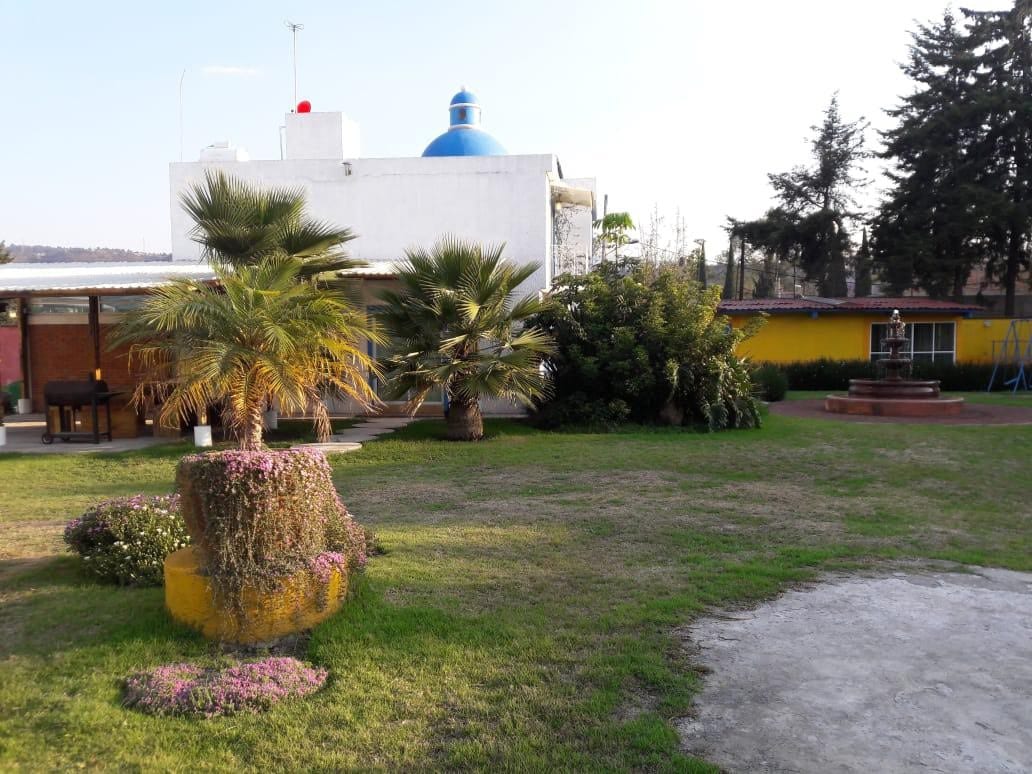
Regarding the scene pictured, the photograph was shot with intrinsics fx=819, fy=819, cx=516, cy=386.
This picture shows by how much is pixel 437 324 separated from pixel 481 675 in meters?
9.15

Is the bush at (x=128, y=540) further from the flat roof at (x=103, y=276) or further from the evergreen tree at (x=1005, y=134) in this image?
the evergreen tree at (x=1005, y=134)

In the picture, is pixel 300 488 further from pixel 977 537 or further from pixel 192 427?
pixel 192 427

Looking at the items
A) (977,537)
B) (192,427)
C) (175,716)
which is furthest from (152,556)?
(192,427)

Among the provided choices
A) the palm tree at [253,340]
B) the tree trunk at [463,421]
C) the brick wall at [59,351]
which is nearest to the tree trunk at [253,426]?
the palm tree at [253,340]

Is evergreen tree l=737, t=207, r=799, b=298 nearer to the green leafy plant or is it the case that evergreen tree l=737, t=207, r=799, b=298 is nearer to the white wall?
the white wall

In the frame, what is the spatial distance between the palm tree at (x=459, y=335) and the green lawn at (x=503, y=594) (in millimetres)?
1435

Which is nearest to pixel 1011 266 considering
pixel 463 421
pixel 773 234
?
pixel 773 234

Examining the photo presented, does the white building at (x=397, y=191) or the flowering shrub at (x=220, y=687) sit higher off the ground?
the white building at (x=397, y=191)

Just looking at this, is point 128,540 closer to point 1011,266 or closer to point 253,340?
point 253,340

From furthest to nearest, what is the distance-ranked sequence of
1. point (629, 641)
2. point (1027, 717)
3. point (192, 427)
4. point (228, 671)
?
point (192, 427)
point (629, 641)
point (228, 671)
point (1027, 717)

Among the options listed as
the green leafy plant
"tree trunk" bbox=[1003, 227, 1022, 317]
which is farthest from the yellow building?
the green leafy plant

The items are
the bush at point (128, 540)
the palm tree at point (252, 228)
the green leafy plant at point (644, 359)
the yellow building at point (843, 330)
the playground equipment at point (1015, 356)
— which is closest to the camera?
the bush at point (128, 540)

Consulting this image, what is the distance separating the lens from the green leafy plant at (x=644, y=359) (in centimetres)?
1483

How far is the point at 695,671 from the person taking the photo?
13.7 feet
